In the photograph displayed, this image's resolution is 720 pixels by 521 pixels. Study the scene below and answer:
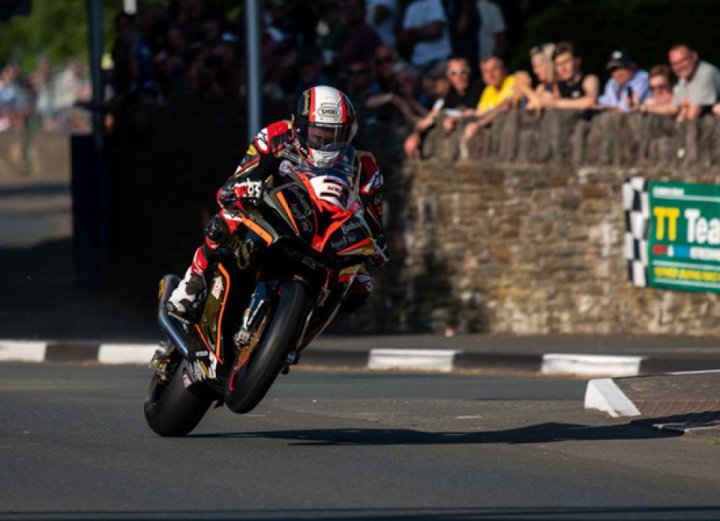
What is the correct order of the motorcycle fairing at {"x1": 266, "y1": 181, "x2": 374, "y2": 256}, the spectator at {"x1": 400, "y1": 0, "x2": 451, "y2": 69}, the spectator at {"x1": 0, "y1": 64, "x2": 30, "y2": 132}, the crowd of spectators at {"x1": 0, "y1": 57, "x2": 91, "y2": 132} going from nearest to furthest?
the motorcycle fairing at {"x1": 266, "y1": 181, "x2": 374, "y2": 256}, the spectator at {"x1": 400, "y1": 0, "x2": 451, "y2": 69}, the crowd of spectators at {"x1": 0, "y1": 57, "x2": 91, "y2": 132}, the spectator at {"x1": 0, "y1": 64, "x2": 30, "y2": 132}

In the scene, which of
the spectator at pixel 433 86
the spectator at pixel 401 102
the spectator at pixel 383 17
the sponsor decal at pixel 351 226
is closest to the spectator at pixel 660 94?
the spectator at pixel 433 86

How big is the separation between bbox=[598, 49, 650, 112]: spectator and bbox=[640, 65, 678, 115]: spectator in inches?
9.9

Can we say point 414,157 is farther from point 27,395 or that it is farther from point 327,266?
point 327,266

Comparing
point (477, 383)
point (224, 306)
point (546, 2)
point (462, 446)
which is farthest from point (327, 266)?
point (546, 2)

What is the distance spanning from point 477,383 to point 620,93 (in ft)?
14.7

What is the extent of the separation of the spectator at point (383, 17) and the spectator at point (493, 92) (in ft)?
9.38

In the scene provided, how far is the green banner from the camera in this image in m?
16.0

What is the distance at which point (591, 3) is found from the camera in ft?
65.6

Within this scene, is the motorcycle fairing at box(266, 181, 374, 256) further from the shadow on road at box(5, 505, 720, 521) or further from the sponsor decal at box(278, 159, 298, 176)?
the shadow on road at box(5, 505, 720, 521)

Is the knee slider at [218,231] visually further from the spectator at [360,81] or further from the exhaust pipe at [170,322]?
the spectator at [360,81]

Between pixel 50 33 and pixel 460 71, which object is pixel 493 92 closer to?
pixel 460 71

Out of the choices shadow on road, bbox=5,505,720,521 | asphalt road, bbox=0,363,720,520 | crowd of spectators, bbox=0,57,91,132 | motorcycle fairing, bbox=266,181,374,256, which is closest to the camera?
shadow on road, bbox=5,505,720,521

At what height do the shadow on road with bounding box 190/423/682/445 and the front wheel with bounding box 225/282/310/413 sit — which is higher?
the front wheel with bounding box 225/282/310/413

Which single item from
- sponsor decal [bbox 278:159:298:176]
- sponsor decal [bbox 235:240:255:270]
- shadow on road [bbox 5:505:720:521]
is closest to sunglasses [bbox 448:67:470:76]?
sponsor decal [bbox 278:159:298:176]
